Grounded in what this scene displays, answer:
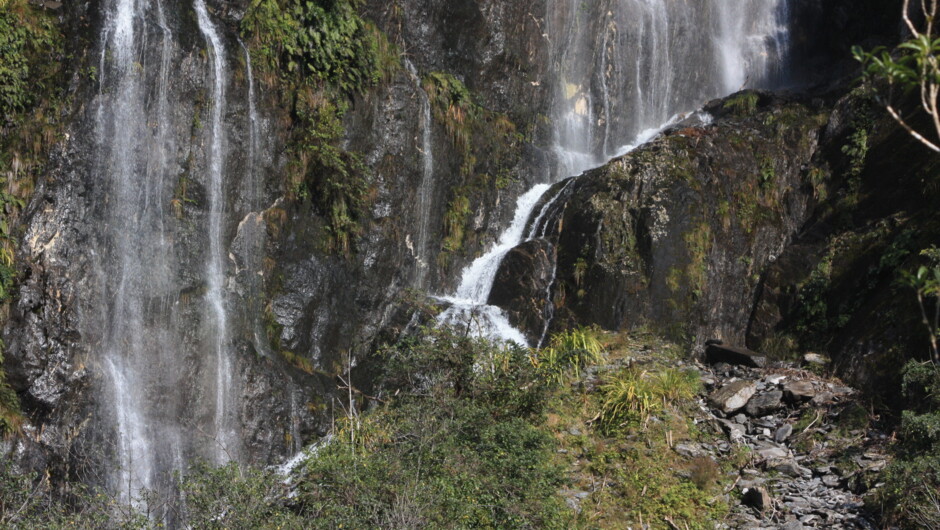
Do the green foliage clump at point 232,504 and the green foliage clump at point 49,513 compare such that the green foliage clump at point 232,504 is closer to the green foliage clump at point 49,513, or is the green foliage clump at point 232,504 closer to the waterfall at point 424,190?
the green foliage clump at point 49,513

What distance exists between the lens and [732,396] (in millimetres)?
9930

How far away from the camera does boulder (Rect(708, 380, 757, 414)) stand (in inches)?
388

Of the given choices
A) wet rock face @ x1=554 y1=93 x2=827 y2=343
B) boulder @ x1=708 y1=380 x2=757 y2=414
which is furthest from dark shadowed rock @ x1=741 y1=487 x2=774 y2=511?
wet rock face @ x1=554 y1=93 x2=827 y2=343

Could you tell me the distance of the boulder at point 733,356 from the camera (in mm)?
11203

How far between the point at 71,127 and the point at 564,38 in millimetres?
12204

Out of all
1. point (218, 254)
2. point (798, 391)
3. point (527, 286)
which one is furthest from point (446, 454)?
point (218, 254)

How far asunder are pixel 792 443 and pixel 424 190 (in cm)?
863

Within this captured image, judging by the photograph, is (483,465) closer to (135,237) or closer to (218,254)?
(218,254)

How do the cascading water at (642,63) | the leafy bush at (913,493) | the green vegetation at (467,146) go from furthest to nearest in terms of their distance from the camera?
the cascading water at (642,63), the green vegetation at (467,146), the leafy bush at (913,493)

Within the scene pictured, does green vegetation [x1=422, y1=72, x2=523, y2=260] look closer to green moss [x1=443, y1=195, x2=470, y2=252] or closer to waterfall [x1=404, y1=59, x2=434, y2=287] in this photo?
green moss [x1=443, y1=195, x2=470, y2=252]

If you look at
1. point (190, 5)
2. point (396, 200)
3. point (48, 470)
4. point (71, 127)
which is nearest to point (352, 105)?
point (396, 200)

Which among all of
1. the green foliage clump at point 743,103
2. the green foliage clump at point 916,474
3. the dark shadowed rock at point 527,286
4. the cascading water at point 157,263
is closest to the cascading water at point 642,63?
the green foliage clump at point 743,103

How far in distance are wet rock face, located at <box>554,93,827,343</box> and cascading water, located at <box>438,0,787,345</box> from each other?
10.9ft

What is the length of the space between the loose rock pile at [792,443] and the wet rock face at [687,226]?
82.6 inches
